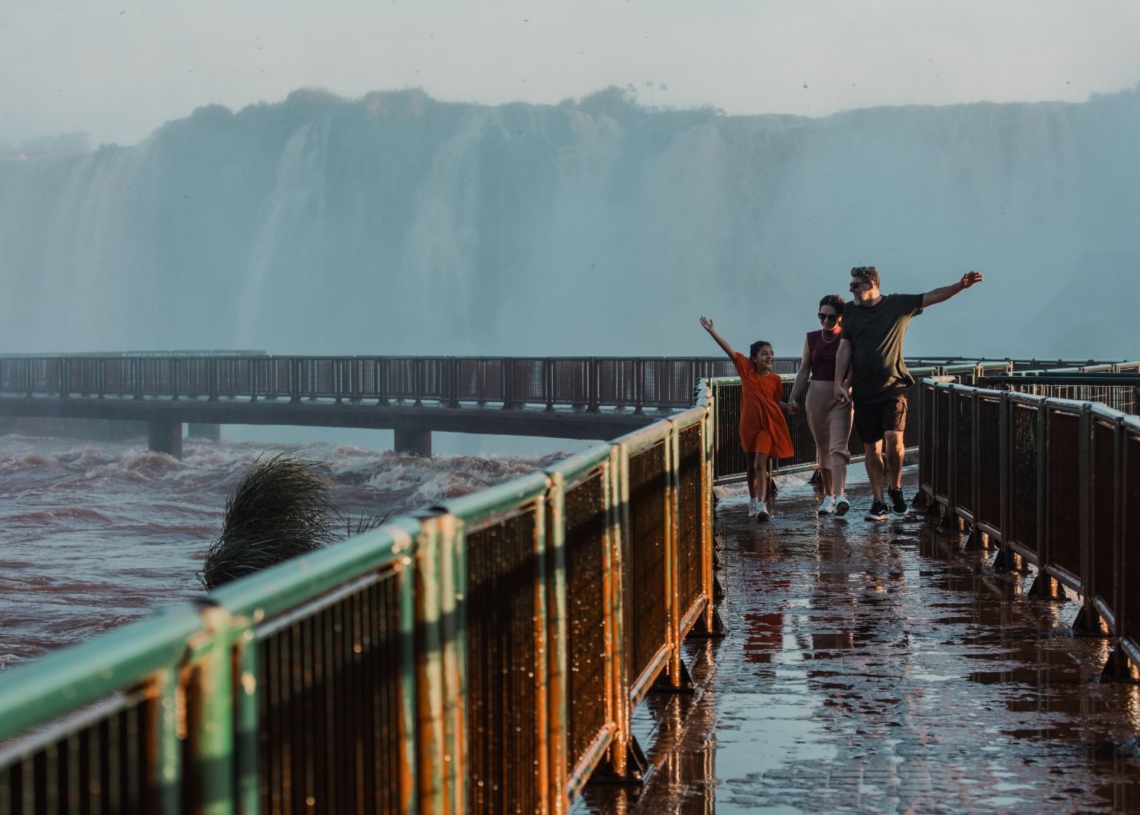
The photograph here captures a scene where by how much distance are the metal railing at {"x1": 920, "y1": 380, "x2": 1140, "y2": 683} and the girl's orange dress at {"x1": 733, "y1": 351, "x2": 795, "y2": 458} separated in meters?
A: 1.31

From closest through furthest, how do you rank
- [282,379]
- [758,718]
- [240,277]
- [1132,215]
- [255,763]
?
[255,763] < [758,718] < [282,379] < [1132,215] < [240,277]

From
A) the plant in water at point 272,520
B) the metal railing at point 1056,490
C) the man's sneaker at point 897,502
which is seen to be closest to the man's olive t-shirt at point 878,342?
the metal railing at point 1056,490

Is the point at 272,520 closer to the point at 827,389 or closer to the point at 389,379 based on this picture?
the point at 827,389

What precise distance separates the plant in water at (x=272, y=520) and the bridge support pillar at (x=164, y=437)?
25.1 m

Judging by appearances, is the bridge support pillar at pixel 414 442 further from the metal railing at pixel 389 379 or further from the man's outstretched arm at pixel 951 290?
the man's outstretched arm at pixel 951 290

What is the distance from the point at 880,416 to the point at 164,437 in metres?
A: 34.8

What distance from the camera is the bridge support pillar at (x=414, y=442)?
1508 inches

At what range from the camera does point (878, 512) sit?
1281 centimetres

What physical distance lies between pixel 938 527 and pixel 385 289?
115m

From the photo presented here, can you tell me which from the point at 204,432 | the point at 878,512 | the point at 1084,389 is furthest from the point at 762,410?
the point at 204,432

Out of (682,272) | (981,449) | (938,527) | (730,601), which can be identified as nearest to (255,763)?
(730,601)

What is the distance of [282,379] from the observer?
39469 mm

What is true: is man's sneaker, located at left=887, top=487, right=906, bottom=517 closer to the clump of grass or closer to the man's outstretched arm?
the man's outstretched arm

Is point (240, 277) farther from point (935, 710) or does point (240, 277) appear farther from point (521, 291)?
point (935, 710)
